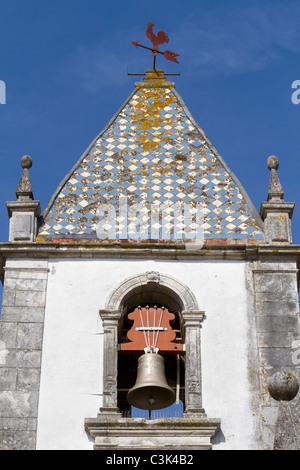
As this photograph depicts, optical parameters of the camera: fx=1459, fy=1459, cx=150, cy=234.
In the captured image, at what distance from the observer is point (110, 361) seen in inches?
794

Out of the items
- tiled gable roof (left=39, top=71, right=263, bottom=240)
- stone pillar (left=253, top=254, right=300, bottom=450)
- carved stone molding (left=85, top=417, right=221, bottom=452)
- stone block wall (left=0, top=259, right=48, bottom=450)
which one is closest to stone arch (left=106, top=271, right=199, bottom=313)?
tiled gable roof (left=39, top=71, right=263, bottom=240)

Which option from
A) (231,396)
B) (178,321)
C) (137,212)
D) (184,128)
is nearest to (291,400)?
(231,396)

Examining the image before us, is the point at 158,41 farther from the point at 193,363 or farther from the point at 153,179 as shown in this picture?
the point at 193,363

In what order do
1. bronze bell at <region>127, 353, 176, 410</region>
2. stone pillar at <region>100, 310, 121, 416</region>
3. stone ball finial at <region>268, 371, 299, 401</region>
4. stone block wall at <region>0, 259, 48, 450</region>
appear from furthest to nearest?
1. bronze bell at <region>127, 353, 176, 410</region>
2. stone pillar at <region>100, 310, 121, 416</region>
3. stone block wall at <region>0, 259, 48, 450</region>
4. stone ball finial at <region>268, 371, 299, 401</region>

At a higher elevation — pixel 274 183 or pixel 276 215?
pixel 274 183

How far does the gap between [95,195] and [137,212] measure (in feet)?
2.59

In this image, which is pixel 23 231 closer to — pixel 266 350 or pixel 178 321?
pixel 178 321

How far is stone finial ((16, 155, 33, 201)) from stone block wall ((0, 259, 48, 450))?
129 centimetres

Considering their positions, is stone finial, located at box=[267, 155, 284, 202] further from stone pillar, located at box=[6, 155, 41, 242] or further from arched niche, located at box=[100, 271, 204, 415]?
stone pillar, located at box=[6, 155, 41, 242]

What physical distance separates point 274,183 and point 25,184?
3.81 metres

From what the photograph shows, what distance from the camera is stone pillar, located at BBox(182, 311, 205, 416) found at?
19734 millimetres

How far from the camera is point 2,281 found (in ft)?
72.0

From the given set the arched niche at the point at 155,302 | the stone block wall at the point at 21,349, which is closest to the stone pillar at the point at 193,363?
the arched niche at the point at 155,302

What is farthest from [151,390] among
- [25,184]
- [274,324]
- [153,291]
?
[25,184]
